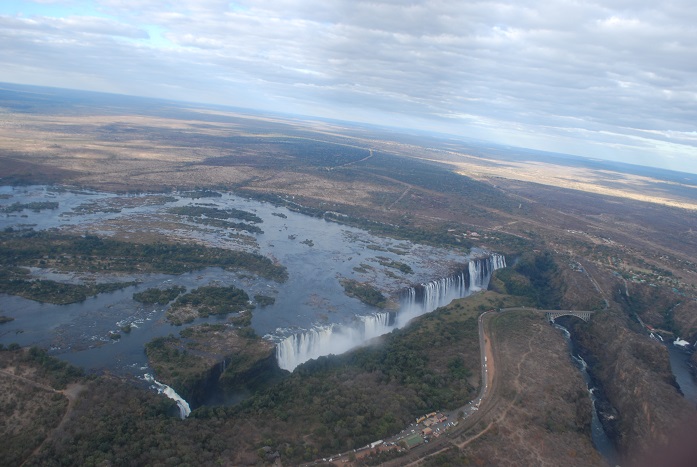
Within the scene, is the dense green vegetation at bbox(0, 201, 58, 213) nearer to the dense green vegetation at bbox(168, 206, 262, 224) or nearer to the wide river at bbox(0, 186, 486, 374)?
the wide river at bbox(0, 186, 486, 374)

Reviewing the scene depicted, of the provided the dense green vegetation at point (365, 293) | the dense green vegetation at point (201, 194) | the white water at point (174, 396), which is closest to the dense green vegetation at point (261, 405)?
the white water at point (174, 396)

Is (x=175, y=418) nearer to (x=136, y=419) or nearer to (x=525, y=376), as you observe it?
(x=136, y=419)

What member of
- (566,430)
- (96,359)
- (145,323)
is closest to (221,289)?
(145,323)

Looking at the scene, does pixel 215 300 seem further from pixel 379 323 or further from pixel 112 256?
pixel 112 256

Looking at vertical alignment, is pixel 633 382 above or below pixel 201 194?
below

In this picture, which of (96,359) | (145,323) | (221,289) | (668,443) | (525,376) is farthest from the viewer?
(221,289)

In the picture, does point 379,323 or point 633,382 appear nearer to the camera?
point 633,382

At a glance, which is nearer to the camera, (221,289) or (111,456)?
(111,456)

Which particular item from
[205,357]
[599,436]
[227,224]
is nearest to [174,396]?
[205,357]
